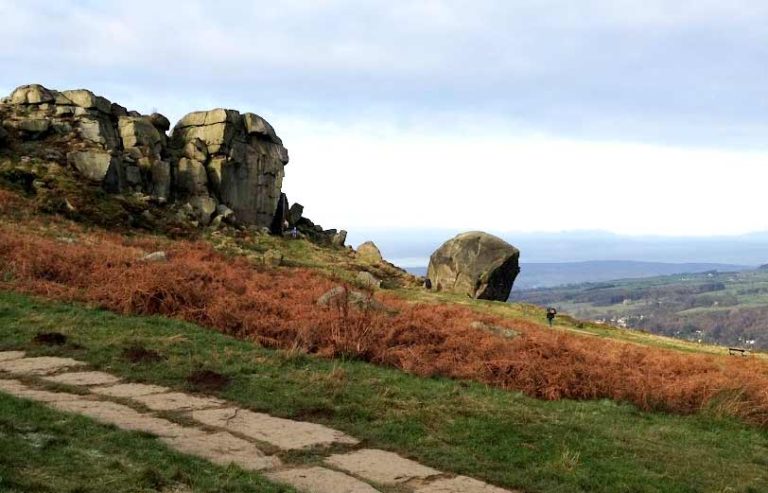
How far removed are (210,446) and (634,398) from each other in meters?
10.9

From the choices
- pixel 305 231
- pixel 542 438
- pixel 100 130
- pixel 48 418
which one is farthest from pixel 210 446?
pixel 305 231

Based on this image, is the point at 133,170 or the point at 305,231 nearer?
the point at 133,170

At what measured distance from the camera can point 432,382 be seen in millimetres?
15078

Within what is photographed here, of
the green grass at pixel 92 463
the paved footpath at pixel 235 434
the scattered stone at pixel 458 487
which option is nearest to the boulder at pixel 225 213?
the paved footpath at pixel 235 434

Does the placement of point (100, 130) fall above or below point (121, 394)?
above

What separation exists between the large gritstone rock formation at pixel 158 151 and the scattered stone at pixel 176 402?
114 ft

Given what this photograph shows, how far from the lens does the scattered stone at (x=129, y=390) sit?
37.7 feet

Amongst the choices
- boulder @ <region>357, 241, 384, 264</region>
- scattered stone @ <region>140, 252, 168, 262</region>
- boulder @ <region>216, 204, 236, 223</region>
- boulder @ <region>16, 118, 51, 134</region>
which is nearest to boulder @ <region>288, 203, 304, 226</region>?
boulder @ <region>357, 241, 384, 264</region>

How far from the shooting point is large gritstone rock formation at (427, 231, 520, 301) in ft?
159

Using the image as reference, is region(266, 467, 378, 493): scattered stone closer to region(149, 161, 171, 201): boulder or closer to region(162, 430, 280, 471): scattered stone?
region(162, 430, 280, 471): scattered stone

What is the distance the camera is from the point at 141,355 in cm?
1403

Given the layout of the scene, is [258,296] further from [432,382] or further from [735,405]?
[735,405]

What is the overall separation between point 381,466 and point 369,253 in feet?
157

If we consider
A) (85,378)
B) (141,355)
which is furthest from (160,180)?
(85,378)
